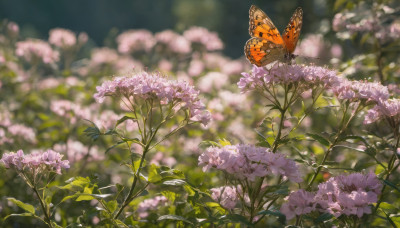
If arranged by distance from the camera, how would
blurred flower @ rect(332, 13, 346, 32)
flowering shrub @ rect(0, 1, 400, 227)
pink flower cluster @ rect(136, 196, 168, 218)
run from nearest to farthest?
flowering shrub @ rect(0, 1, 400, 227) < pink flower cluster @ rect(136, 196, 168, 218) < blurred flower @ rect(332, 13, 346, 32)

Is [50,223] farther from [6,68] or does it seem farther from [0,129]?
[6,68]

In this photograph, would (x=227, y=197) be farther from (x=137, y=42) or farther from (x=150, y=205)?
(x=137, y=42)

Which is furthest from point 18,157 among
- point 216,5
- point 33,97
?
point 216,5

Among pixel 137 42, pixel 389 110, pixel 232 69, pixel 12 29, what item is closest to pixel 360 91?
pixel 389 110

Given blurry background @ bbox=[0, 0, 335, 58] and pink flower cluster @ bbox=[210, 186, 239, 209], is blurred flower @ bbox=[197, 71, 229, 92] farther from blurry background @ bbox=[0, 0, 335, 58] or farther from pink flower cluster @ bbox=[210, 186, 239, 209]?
blurry background @ bbox=[0, 0, 335, 58]

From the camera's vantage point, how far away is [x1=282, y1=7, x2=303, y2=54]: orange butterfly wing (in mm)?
2234

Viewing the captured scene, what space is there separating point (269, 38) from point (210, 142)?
0.89 m

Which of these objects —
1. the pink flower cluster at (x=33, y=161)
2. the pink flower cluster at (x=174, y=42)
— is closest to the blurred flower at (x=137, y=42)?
the pink flower cluster at (x=174, y=42)

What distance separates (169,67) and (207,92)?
1.45 m

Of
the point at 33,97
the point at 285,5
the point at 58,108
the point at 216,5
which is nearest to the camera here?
the point at 58,108

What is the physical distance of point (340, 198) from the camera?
1.51 metres

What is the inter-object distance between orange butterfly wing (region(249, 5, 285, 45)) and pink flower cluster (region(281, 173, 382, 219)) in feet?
3.20

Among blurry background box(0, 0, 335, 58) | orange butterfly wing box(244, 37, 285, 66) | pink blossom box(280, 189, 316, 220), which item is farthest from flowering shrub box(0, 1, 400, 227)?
blurry background box(0, 0, 335, 58)

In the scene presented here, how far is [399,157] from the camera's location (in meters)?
1.76
